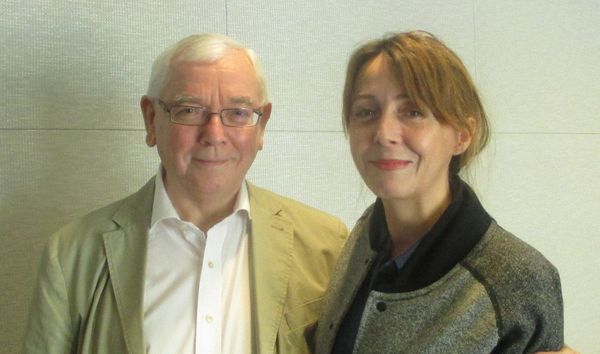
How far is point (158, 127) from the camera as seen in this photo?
1.42 meters

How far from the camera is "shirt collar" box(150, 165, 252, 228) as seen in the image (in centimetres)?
142

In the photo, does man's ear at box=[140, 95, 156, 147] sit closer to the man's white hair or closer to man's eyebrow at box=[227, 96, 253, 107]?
the man's white hair

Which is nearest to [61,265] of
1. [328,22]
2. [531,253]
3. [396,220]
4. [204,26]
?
[396,220]

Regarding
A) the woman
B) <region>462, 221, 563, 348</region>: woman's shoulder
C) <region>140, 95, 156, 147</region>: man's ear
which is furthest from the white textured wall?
<region>462, 221, 563, 348</region>: woman's shoulder

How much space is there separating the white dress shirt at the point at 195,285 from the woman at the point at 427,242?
0.82 ft

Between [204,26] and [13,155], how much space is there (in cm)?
76

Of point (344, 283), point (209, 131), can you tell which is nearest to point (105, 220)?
point (209, 131)

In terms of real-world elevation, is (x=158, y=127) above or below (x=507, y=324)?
above

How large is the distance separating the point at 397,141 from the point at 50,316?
929mm

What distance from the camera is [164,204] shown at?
1424 mm

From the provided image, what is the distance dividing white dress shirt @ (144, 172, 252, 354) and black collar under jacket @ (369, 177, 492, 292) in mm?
375

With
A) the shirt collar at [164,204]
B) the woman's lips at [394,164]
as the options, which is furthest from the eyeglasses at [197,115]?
the woman's lips at [394,164]

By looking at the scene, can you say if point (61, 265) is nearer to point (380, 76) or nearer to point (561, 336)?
point (380, 76)

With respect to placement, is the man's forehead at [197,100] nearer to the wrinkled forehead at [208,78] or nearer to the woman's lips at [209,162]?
the wrinkled forehead at [208,78]
